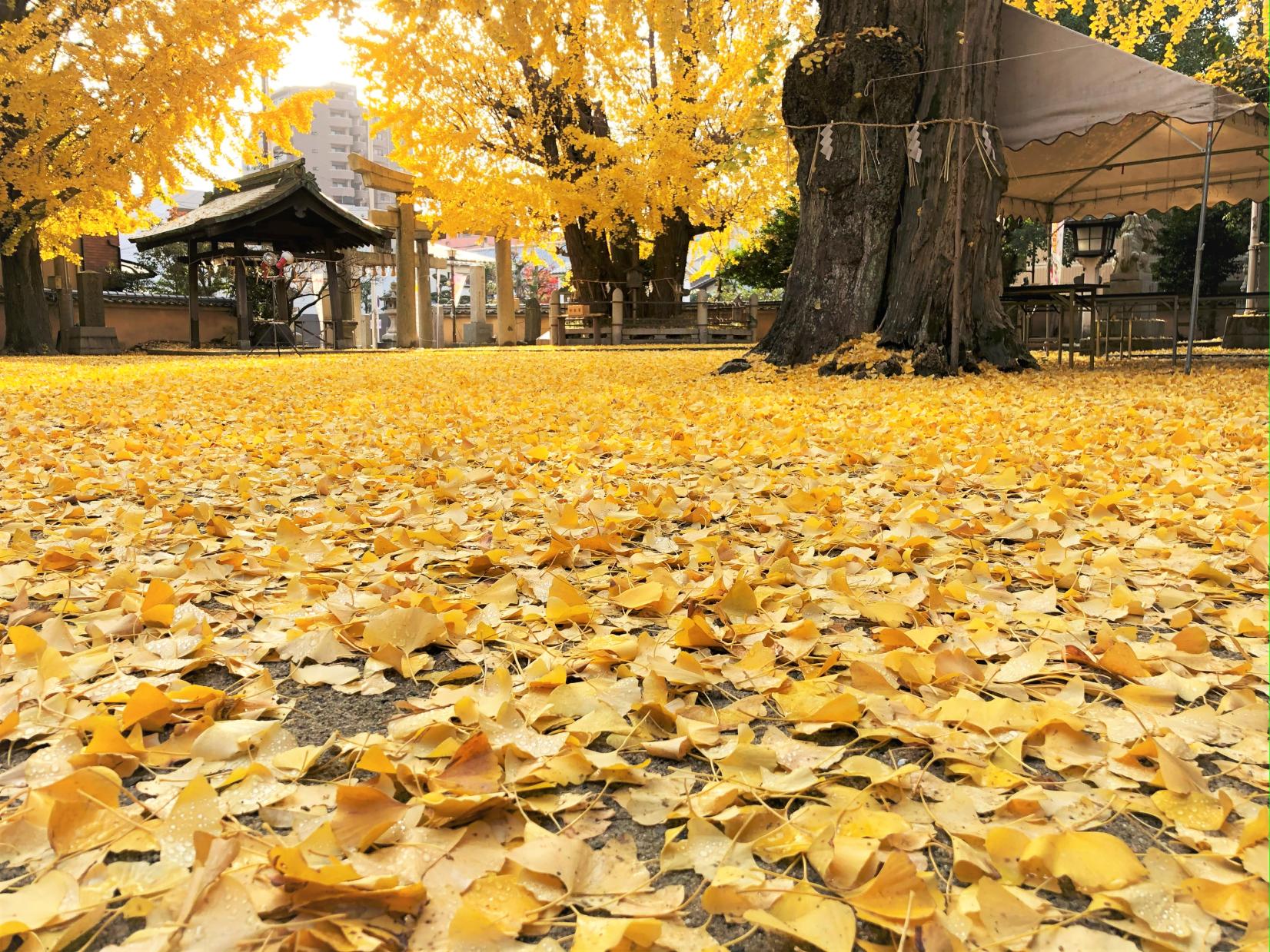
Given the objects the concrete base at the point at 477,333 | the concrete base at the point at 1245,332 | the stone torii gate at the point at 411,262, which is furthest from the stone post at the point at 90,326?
the concrete base at the point at 1245,332

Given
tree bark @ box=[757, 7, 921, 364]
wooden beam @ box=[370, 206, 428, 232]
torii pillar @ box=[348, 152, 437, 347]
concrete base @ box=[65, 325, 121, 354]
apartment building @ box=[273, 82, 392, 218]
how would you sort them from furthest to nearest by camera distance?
apartment building @ box=[273, 82, 392, 218] < wooden beam @ box=[370, 206, 428, 232] < torii pillar @ box=[348, 152, 437, 347] < concrete base @ box=[65, 325, 121, 354] < tree bark @ box=[757, 7, 921, 364]

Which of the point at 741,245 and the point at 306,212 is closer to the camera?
the point at 306,212

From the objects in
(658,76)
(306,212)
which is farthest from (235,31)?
(658,76)

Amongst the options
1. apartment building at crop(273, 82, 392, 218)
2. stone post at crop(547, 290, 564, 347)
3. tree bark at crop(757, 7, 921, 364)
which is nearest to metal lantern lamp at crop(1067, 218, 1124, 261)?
Answer: tree bark at crop(757, 7, 921, 364)

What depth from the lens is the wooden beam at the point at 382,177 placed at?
18.5 meters

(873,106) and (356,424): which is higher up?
(873,106)

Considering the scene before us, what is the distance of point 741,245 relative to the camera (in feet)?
70.2

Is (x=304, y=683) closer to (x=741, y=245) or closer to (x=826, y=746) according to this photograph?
(x=826, y=746)

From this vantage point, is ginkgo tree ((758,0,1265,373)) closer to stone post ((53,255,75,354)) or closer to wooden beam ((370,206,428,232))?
stone post ((53,255,75,354))

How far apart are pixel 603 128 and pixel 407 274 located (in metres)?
5.59

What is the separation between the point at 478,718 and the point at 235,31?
550 inches

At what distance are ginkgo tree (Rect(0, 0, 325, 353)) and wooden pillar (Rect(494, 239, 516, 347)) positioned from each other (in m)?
9.02

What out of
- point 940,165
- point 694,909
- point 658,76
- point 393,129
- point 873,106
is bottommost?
point 694,909

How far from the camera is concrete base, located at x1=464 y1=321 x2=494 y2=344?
82.3 feet
